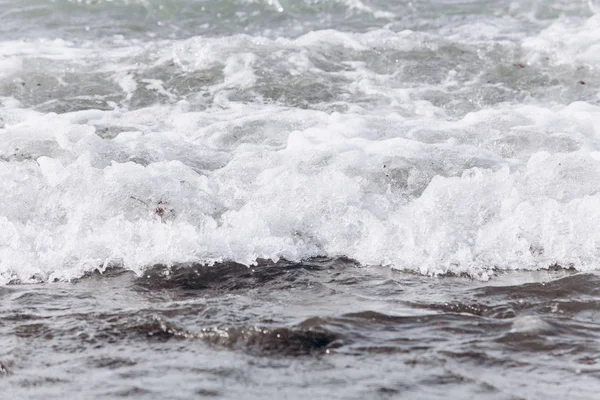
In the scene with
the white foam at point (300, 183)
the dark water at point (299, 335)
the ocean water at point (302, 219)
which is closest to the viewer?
the dark water at point (299, 335)

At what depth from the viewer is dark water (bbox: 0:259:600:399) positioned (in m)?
2.59

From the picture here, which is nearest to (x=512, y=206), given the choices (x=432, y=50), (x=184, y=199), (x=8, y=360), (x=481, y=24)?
(x=184, y=199)

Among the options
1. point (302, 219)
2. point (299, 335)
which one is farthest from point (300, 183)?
point (299, 335)

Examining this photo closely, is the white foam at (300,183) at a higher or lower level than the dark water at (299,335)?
higher

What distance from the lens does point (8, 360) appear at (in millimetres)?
2801

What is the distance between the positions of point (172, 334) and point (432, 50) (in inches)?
205

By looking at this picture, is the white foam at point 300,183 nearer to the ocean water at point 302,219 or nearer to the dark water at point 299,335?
the ocean water at point 302,219

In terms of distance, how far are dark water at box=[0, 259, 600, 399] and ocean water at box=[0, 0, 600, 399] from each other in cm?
1

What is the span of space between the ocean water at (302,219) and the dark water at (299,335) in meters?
0.01

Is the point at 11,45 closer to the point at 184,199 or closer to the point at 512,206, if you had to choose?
the point at 184,199

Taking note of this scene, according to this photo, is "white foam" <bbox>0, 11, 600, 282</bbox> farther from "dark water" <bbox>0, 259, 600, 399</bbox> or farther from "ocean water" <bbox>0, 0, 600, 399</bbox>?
"dark water" <bbox>0, 259, 600, 399</bbox>

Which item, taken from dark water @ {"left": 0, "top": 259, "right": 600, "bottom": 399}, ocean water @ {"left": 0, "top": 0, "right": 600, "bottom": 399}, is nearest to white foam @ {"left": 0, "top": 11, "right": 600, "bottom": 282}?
ocean water @ {"left": 0, "top": 0, "right": 600, "bottom": 399}

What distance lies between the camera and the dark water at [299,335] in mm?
2588

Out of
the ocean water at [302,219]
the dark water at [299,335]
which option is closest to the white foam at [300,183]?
the ocean water at [302,219]
